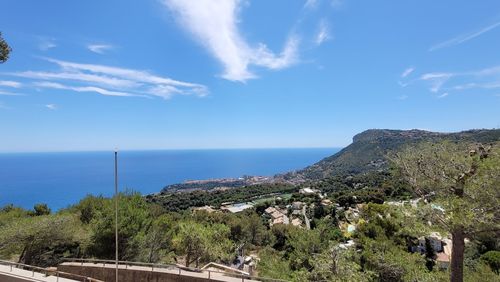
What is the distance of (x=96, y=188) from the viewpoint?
128 m

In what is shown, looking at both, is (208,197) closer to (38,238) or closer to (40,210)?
(40,210)

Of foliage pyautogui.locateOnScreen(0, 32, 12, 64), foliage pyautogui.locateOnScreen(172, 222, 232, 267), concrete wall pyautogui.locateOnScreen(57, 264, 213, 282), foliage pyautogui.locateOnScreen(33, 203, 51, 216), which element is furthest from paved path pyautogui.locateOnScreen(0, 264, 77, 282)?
foliage pyautogui.locateOnScreen(33, 203, 51, 216)

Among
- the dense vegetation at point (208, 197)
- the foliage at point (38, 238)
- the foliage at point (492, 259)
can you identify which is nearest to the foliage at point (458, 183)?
the foliage at point (38, 238)

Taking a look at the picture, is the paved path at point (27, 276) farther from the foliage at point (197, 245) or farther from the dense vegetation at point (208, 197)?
the dense vegetation at point (208, 197)

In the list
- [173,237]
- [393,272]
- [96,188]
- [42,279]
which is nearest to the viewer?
[42,279]

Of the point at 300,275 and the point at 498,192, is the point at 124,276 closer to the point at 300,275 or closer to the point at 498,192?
the point at 300,275

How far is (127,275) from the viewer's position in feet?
31.7

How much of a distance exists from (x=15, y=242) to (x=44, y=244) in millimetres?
1224

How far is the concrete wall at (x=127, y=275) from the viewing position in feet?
29.3

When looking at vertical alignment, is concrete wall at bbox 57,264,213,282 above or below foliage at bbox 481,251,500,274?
above

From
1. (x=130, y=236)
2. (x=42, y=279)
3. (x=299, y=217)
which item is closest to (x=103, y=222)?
(x=130, y=236)

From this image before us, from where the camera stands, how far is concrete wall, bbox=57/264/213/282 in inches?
352

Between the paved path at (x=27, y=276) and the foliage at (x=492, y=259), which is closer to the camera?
the paved path at (x=27, y=276)

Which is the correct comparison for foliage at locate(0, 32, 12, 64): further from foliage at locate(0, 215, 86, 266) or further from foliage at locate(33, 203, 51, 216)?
foliage at locate(33, 203, 51, 216)
